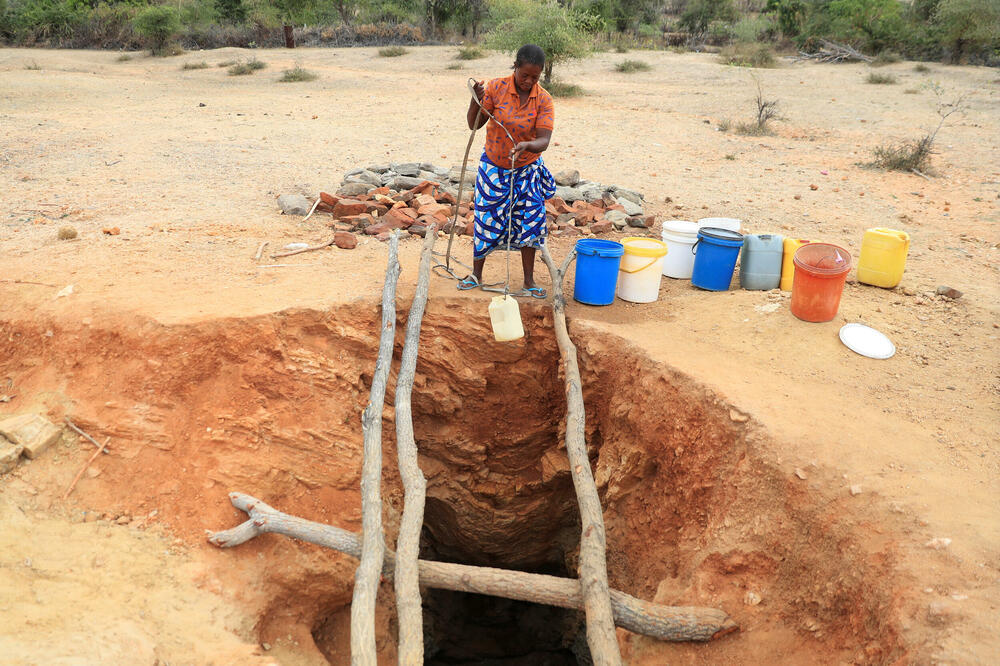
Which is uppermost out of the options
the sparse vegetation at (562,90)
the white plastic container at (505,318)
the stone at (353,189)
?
the sparse vegetation at (562,90)

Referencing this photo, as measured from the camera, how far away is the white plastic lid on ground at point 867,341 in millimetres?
4023

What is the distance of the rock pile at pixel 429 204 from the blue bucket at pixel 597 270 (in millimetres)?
1237

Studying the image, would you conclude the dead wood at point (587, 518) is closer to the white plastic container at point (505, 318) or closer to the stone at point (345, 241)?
the white plastic container at point (505, 318)

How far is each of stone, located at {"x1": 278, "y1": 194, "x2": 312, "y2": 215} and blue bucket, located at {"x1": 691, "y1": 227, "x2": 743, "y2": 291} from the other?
3393 mm

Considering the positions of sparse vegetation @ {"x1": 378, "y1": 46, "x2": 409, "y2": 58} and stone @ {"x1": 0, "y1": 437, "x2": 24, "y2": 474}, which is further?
sparse vegetation @ {"x1": 378, "y1": 46, "x2": 409, "y2": 58}

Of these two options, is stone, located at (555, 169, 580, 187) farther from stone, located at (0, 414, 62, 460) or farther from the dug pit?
stone, located at (0, 414, 62, 460)

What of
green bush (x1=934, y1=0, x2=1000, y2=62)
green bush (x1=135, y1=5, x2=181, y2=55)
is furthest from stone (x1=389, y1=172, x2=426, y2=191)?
green bush (x1=934, y1=0, x2=1000, y2=62)

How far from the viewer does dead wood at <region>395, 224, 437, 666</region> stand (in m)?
2.97

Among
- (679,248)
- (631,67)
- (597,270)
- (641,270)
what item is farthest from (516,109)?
(631,67)

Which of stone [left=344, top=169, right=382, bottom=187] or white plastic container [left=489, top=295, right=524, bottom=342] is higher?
stone [left=344, top=169, right=382, bottom=187]

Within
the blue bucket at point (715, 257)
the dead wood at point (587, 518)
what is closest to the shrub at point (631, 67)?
the blue bucket at point (715, 257)

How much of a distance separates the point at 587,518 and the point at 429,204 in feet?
11.8

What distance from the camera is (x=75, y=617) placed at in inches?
109

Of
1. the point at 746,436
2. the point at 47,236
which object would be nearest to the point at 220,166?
the point at 47,236
